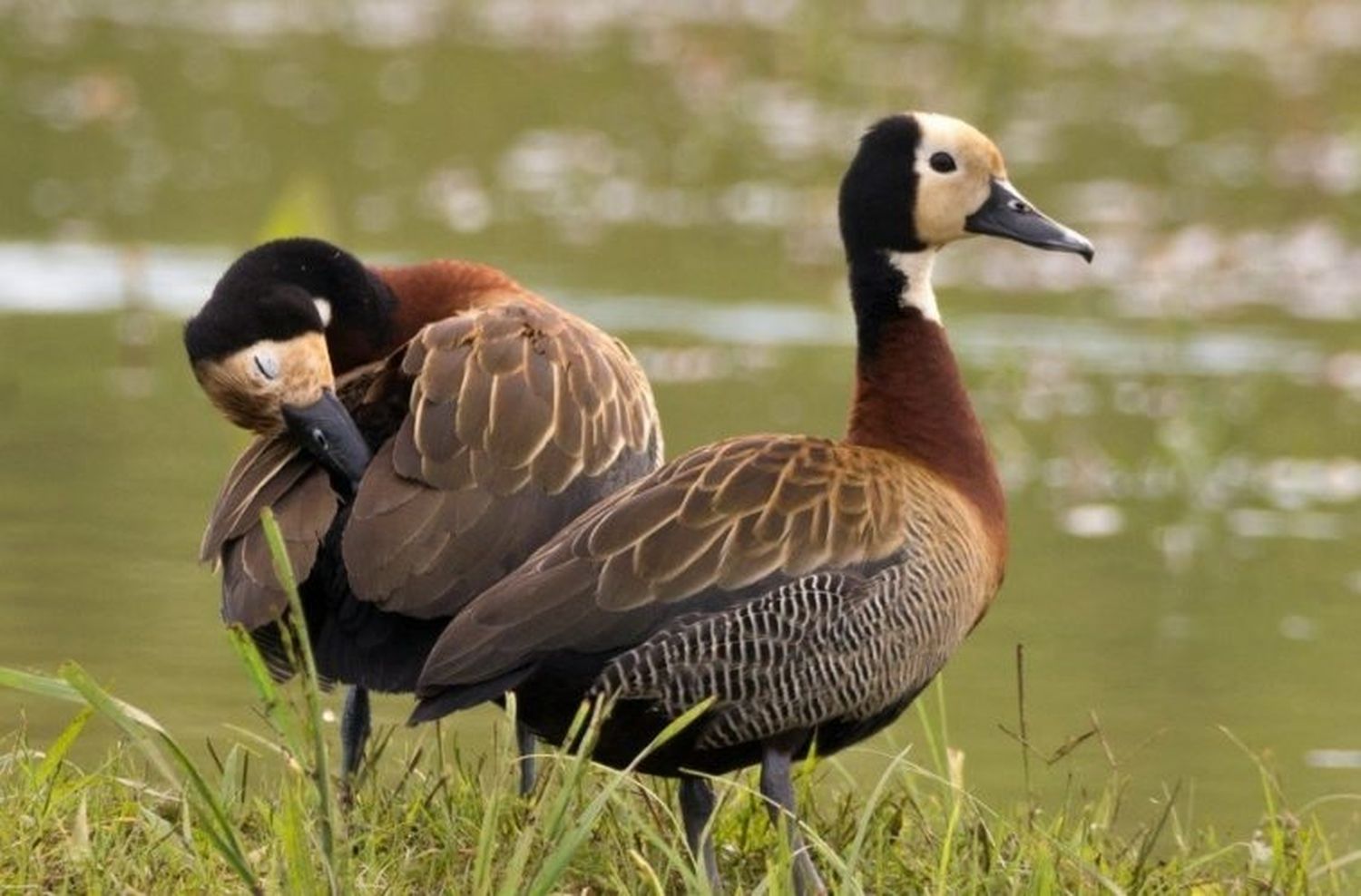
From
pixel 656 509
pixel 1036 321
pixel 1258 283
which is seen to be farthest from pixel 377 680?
pixel 1258 283

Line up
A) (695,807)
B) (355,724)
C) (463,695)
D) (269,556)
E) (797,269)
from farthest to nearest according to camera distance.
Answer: (797,269) < (355,724) < (269,556) < (695,807) < (463,695)

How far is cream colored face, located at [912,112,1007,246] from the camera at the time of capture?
6.29 m

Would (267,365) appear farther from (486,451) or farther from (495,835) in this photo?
(495,835)

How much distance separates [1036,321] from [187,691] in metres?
6.24

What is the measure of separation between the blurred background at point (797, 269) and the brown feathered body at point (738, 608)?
3.68 ft

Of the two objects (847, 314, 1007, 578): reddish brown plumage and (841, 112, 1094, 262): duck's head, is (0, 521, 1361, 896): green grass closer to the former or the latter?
(847, 314, 1007, 578): reddish brown plumage

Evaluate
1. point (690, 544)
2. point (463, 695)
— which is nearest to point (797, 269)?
point (690, 544)

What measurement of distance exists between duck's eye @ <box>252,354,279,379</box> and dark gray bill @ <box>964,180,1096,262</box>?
1449 mm

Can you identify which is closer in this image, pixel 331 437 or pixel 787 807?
pixel 787 807

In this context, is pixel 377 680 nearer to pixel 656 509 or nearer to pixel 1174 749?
pixel 656 509

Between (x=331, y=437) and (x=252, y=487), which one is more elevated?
(x=331, y=437)

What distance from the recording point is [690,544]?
5484 millimetres

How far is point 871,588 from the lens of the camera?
5.57 m

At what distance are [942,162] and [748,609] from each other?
1.31 metres
